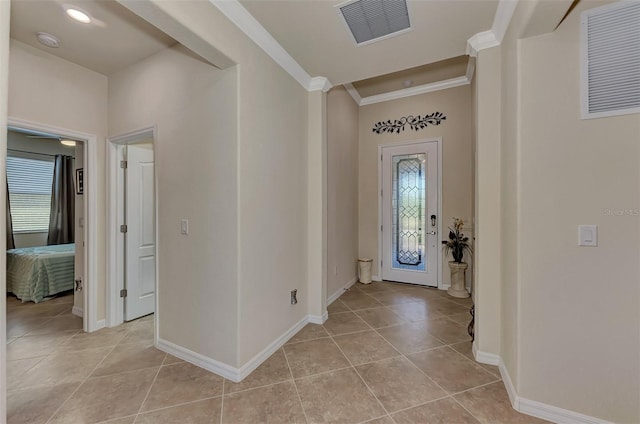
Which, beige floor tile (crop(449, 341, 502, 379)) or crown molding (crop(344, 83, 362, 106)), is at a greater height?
crown molding (crop(344, 83, 362, 106))

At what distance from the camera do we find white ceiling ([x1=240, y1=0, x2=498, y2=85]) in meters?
1.86

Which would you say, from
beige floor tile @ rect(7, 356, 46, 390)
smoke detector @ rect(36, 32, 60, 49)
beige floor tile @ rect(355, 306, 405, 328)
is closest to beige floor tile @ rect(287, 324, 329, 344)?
beige floor tile @ rect(355, 306, 405, 328)

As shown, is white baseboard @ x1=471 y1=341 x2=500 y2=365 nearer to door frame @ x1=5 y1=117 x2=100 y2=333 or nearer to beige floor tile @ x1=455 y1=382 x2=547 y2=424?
beige floor tile @ x1=455 y1=382 x2=547 y2=424

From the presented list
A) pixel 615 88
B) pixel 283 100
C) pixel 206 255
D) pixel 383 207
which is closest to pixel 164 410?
pixel 206 255

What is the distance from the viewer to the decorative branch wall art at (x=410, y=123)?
4020mm

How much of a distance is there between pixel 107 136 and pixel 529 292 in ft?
13.0

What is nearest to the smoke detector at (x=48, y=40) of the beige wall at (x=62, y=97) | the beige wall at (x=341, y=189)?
the beige wall at (x=62, y=97)

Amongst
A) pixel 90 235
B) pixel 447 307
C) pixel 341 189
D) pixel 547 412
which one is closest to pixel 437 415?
pixel 547 412

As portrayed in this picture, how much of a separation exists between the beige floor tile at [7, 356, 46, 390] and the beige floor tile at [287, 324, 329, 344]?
202 cm

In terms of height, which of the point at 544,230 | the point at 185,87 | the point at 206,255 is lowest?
the point at 206,255

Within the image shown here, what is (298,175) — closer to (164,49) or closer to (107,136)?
Answer: (164,49)

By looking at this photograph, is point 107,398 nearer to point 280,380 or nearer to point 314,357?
point 280,380

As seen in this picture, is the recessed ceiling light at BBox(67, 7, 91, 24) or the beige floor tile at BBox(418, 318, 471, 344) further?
the beige floor tile at BBox(418, 318, 471, 344)

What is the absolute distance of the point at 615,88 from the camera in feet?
4.72
